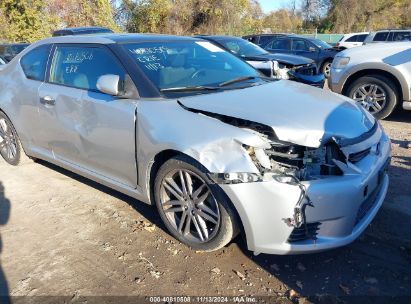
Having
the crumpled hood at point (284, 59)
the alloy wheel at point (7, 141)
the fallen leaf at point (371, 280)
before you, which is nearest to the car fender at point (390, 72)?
the crumpled hood at point (284, 59)

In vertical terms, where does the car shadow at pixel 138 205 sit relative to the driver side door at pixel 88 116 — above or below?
below

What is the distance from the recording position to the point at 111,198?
420cm

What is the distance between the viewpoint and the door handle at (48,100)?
4034mm

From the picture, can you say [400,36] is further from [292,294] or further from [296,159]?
[292,294]

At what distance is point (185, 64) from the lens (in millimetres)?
3779

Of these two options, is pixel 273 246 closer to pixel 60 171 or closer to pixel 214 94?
pixel 214 94

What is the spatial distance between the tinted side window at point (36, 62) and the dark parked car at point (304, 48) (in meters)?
10.4

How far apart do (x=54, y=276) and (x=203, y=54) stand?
2507 millimetres

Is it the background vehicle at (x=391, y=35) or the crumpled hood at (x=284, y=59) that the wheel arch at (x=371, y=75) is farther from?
the background vehicle at (x=391, y=35)

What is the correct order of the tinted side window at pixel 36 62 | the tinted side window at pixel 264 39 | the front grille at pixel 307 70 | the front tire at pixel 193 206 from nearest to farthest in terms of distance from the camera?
the front tire at pixel 193 206 < the tinted side window at pixel 36 62 < the front grille at pixel 307 70 < the tinted side window at pixel 264 39

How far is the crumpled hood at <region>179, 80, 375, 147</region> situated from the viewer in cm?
279

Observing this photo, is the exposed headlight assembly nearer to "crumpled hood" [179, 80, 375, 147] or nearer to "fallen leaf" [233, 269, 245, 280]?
"crumpled hood" [179, 80, 375, 147]

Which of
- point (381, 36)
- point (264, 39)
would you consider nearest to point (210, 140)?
point (264, 39)

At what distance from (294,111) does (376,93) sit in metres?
4.45
